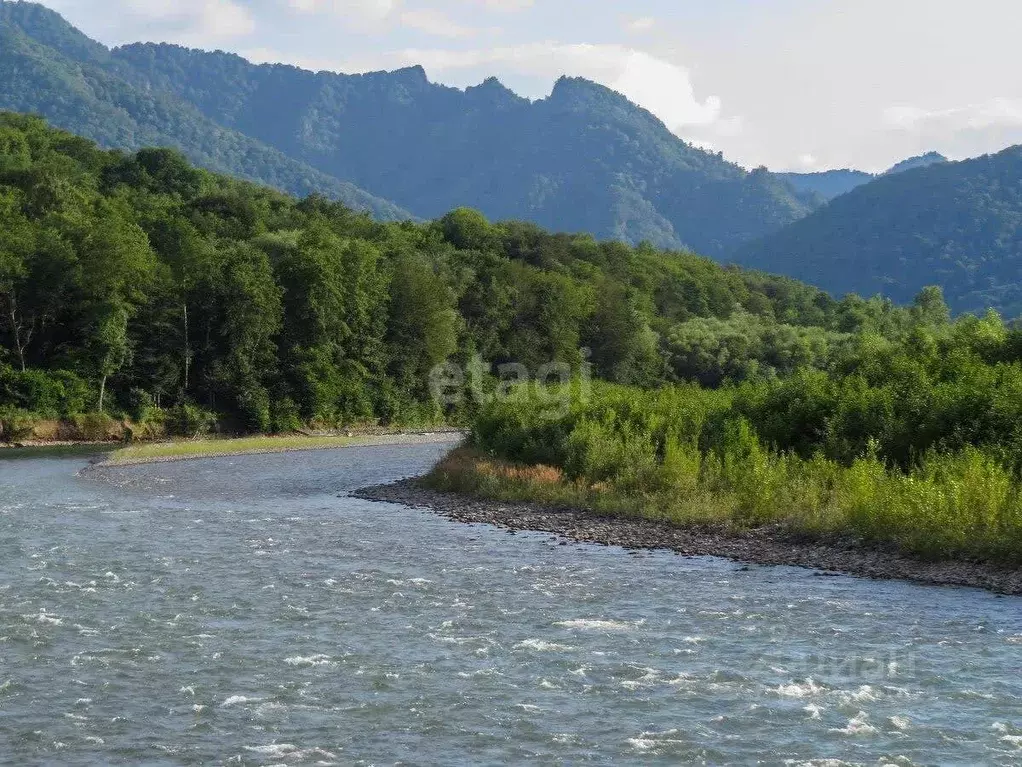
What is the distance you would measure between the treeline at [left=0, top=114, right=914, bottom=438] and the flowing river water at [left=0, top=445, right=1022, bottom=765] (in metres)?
53.9

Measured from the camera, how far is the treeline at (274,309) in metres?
81.6

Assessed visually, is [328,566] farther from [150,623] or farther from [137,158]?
[137,158]

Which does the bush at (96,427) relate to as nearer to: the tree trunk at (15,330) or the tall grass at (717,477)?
the tree trunk at (15,330)

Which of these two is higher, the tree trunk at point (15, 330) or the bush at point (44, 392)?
the tree trunk at point (15, 330)

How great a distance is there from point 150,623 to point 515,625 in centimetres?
683

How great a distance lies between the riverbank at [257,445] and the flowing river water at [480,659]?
1383 inches

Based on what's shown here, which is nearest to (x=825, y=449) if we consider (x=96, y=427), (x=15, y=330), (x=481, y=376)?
(x=96, y=427)

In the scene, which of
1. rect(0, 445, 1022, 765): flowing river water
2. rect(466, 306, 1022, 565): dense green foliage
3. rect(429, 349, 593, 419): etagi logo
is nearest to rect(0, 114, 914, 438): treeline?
rect(429, 349, 593, 419): etagi logo

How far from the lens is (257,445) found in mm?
77125

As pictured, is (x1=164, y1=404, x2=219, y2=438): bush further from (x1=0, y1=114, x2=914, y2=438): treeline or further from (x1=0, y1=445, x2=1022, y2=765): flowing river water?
(x1=0, y1=445, x2=1022, y2=765): flowing river water

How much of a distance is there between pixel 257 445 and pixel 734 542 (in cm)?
5260

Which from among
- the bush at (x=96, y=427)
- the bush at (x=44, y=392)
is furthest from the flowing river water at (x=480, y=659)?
the bush at (x=96, y=427)

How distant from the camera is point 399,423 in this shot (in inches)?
3883

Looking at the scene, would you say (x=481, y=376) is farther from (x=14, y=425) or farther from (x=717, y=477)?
(x=717, y=477)
